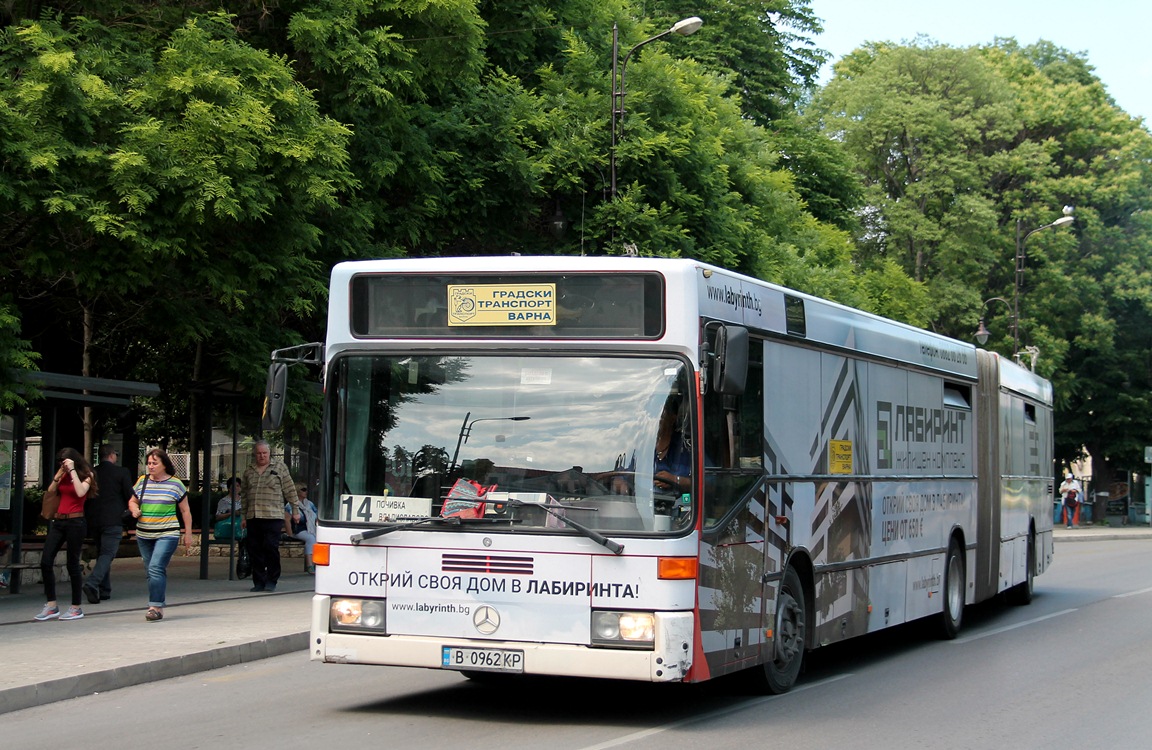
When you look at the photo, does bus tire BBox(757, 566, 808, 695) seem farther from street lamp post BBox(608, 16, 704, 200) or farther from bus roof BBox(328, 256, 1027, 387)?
street lamp post BBox(608, 16, 704, 200)

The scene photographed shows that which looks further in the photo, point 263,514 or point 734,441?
point 263,514

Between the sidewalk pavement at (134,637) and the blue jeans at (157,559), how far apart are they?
1.05 ft

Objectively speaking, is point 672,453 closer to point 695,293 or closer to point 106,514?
point 695,293

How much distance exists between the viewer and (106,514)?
1577cm

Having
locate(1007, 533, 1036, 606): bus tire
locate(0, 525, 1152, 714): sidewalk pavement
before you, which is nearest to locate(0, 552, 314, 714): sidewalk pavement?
locate(0, 525, 1152, 714): sidewalk pavement

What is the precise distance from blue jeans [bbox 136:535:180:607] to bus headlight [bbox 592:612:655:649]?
6899 mm

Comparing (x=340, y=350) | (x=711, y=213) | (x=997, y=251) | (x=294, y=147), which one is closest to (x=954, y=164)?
(x=997, y=251)

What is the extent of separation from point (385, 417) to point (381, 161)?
35.5ft

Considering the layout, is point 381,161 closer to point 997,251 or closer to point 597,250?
point 597,250

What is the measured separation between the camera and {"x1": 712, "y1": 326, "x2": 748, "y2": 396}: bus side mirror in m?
8.40

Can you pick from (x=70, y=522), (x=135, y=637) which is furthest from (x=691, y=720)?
(x=70, y=522)

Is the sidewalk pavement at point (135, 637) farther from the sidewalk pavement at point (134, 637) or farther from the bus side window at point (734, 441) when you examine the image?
the bus side window at point (734, 441)

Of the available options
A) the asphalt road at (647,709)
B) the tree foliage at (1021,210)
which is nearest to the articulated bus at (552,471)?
the asphalt road at (647,709)

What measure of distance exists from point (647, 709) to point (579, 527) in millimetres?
1878
